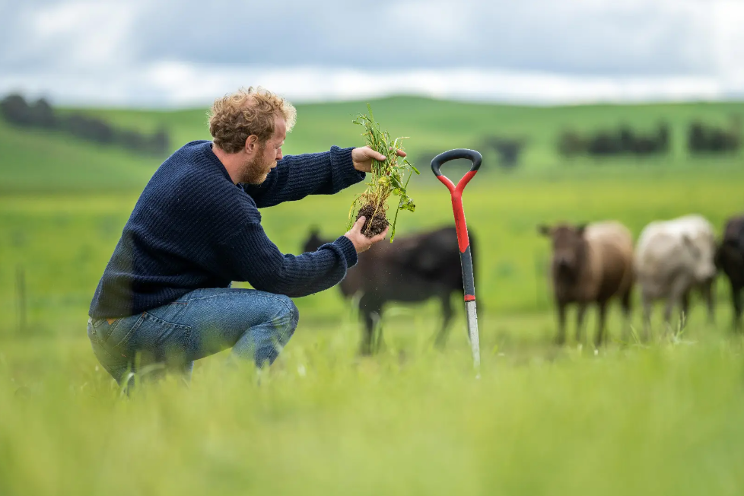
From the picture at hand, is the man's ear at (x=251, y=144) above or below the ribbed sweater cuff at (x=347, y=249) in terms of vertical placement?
above

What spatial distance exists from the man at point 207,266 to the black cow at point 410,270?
905cm

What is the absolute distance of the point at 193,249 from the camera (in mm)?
3961

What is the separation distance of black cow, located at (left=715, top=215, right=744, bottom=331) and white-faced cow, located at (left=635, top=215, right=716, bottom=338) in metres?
0.30

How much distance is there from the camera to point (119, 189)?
53719mm

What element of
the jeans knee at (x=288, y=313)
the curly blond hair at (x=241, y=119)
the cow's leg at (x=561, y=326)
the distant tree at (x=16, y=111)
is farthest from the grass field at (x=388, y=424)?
the distant tree at (x=16, y=111)

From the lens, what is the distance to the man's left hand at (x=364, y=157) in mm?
4621

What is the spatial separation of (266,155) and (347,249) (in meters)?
0.64

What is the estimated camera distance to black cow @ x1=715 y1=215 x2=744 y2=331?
13541 mm

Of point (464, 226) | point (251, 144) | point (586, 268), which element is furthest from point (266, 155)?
point (586, 268)

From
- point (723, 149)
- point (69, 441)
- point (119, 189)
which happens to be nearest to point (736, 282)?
point (69, 441)

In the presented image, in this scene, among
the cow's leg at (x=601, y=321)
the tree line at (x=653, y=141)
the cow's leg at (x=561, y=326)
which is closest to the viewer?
the cow's leg at (x=561, y=326)

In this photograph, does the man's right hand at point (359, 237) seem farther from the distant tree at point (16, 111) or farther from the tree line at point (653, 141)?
the tree line at point (653, 141)

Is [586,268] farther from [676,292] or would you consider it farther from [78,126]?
[78,126]

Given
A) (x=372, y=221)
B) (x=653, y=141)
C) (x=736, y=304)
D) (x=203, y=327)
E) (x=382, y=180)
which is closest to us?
(x=203, y=327)
